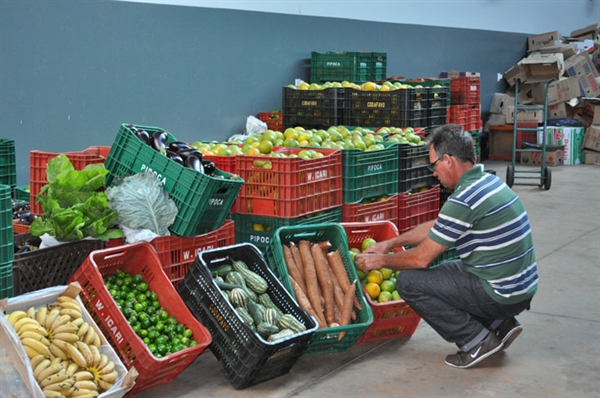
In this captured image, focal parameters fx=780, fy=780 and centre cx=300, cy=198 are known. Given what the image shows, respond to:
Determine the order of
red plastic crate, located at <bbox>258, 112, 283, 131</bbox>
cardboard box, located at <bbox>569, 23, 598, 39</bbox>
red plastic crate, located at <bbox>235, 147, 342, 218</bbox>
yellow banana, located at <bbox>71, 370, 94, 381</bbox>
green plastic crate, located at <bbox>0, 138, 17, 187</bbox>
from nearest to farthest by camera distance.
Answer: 1. yellow banana, located at <bbox>71, 370, 94, 381</bbox>
2. red plastic crate, located at <bbox>235, 147, 342, 218</bbox>
3. green plastic crate, located at <bbox>0, 138, 17, 187</bbox>
4. red plastic crate, located at <bbox>258, 112, 283, 131</bbox>
5. cardboard box, located at <bbox>569, 23, 598, 39</bbox>

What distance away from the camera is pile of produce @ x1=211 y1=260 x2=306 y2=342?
4.14 metres

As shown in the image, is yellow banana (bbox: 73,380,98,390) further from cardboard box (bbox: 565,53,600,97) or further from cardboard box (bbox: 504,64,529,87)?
cardboard box (bbox: 565,53,600,97)

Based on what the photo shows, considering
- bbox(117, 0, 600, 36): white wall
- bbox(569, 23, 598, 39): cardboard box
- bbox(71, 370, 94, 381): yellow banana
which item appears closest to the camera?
bbox(71, 370, 94, 381): yellow banana

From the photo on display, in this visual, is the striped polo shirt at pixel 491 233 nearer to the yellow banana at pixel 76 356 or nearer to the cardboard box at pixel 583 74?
the yellow banana at pixel 76 356

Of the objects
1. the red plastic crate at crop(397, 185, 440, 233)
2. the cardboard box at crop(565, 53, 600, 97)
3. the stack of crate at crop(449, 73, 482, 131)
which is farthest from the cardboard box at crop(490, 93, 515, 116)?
the red plastic crate at crop(397, 185, 440, 233)

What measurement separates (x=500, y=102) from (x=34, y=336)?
13.1 metres

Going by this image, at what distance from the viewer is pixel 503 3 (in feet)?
53.4

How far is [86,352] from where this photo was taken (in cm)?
372

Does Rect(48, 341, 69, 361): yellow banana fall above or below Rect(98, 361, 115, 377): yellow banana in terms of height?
above

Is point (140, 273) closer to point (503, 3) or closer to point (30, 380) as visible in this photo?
point (30, 380)

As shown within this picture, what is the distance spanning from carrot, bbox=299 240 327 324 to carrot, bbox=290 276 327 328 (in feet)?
0.08

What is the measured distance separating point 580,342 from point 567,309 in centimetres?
Result: 72

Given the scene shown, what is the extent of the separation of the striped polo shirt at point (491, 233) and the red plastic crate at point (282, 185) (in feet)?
3.65

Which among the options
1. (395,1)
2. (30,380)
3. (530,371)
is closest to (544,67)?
(395,1)
